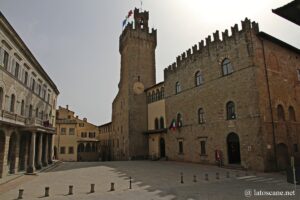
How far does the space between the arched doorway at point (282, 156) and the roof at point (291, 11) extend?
1633 cm

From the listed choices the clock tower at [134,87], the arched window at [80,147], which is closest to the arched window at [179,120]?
the clock tower at [134,87]

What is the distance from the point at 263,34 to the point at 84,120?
144ft

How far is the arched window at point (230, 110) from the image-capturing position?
21.6 meters

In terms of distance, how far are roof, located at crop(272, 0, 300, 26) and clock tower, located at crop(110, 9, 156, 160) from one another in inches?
1232

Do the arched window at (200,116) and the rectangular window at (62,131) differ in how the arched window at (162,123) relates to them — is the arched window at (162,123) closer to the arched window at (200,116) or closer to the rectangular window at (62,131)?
the arched window at (200,116)

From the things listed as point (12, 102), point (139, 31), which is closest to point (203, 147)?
point (12, 102)

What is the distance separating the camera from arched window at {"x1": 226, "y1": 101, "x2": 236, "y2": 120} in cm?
2165

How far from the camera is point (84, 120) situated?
54.1m

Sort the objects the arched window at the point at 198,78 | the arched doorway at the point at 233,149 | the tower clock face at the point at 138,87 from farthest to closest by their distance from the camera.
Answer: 1. the tower clock face at the point at 138,87
2. the arched window at the point at 198,78
3. the arched doorway at the point at 233,149

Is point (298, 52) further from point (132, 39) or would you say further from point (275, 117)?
point (132, 39)

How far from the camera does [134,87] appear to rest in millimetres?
37594

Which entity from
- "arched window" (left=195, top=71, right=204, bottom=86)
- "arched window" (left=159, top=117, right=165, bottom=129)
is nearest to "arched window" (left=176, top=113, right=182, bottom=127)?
"arched window" (left=159, top=117, right=165, bottom=129)

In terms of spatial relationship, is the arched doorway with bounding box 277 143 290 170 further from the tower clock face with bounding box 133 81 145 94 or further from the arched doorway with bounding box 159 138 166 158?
the tower clock face with bounding box 133 81 145 94

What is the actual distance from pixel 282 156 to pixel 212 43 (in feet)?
42.5
